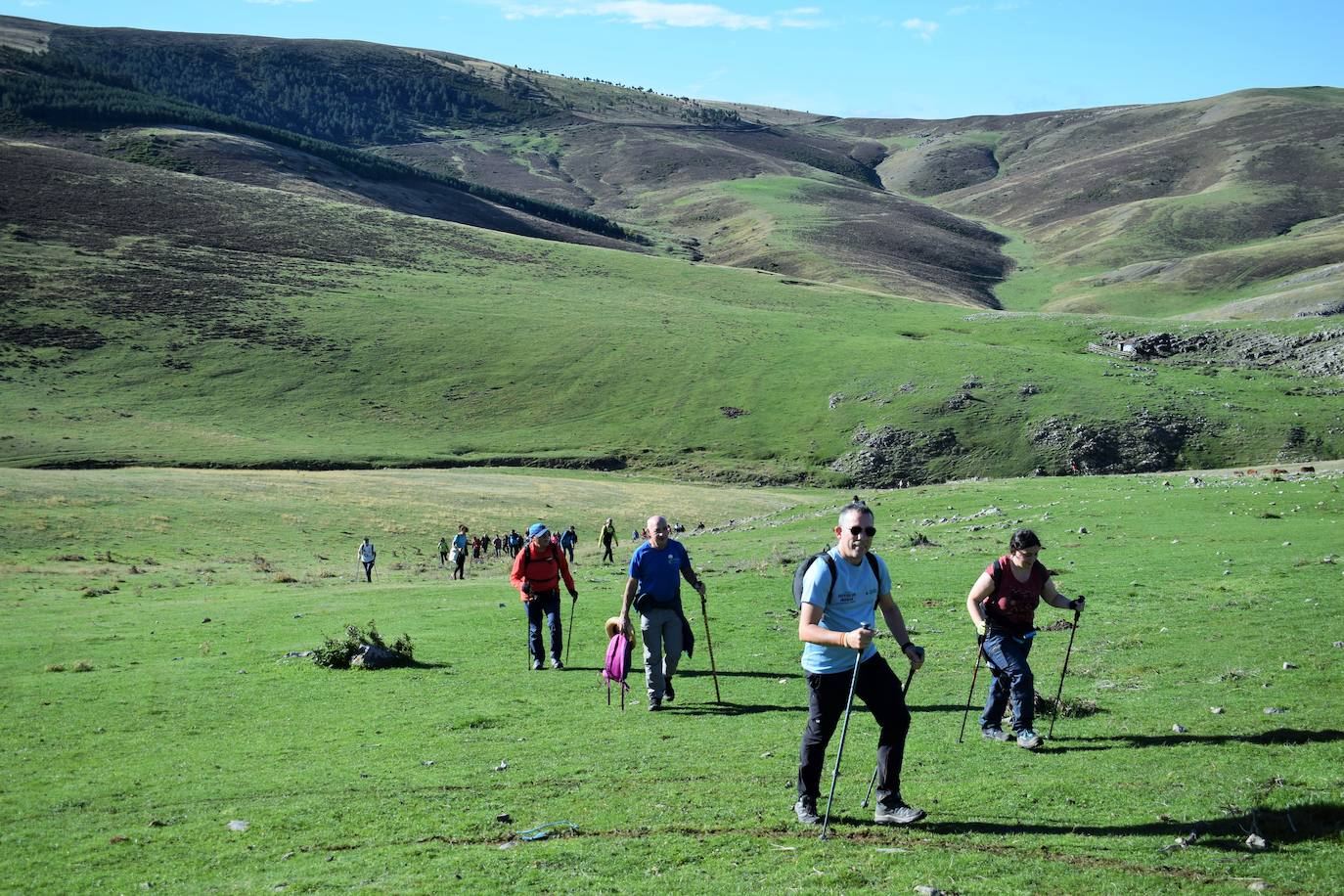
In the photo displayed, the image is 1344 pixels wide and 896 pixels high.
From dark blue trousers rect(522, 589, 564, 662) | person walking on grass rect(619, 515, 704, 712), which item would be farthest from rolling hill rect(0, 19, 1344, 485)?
person walking on grass rect(619, 515, 704, 712)

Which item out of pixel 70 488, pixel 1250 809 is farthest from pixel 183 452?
pixel 1250 809

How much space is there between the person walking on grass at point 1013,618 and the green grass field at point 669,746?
2.17 ft

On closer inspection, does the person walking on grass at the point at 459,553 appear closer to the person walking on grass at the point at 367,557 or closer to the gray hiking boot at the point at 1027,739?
the person walking on grass at the point at 367,557

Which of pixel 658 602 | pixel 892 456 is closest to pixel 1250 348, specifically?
pixel 892 456

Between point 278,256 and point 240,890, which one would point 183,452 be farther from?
point 240,890

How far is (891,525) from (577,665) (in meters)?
25.5

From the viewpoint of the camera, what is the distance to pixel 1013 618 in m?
12.9

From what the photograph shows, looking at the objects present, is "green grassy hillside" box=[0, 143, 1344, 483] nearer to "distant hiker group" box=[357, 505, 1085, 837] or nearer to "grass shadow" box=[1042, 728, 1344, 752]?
"distant hiker group" box=[357, 505, 1085, 837]

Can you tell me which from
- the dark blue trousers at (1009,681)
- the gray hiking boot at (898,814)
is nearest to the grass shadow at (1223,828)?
the gray hiking boot at (898,814)

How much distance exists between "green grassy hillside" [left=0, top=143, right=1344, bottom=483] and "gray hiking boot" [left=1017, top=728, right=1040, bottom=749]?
7116 cm

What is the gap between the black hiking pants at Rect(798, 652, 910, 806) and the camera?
10078 mm

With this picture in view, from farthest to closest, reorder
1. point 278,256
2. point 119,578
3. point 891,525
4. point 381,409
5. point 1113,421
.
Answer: point 278,256 < point 381,409 < point 1113,421 < point 891,525 < point 119,578

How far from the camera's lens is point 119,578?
38.6 meters

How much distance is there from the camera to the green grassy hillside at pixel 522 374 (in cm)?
8288
